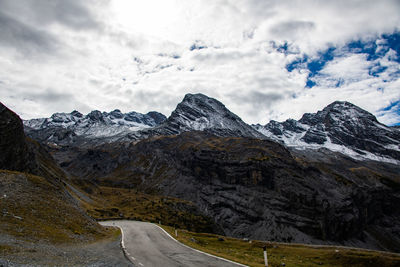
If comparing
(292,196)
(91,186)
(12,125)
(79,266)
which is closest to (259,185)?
(292,196)

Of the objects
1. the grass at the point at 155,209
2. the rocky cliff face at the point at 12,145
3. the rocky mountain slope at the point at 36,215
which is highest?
the rocky cliff face at the point at 12,145

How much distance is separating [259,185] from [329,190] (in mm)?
50505

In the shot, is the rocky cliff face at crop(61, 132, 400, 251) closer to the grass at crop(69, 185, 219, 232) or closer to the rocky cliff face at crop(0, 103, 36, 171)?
the grass at crop(69, 185, 219, 232)

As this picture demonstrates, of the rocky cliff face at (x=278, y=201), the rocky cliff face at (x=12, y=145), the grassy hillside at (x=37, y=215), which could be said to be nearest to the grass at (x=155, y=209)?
the rocky cliff face at (x=278, y=201)

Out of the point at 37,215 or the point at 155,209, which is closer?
the point at 37,215

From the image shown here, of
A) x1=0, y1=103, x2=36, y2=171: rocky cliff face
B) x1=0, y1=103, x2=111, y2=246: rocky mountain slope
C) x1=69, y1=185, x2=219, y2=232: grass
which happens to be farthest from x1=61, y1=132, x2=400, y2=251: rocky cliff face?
x1=0, y1=103, x2=111, y2=246: rocky mountain slope

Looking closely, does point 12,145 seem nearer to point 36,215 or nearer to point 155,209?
point 36,215

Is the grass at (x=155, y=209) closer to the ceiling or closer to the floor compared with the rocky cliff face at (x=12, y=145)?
closer to the floor

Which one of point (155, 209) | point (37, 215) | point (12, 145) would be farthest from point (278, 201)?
point (37, 215)

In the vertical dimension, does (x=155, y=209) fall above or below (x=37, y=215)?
below

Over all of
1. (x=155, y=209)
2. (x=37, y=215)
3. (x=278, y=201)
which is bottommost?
(x=155, y=209)

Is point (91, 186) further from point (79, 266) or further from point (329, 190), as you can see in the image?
point (329, 190)

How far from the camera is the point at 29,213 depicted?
26.9 metres

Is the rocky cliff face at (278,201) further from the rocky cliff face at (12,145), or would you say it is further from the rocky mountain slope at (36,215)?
the rocky mountain slope at (36,215)
